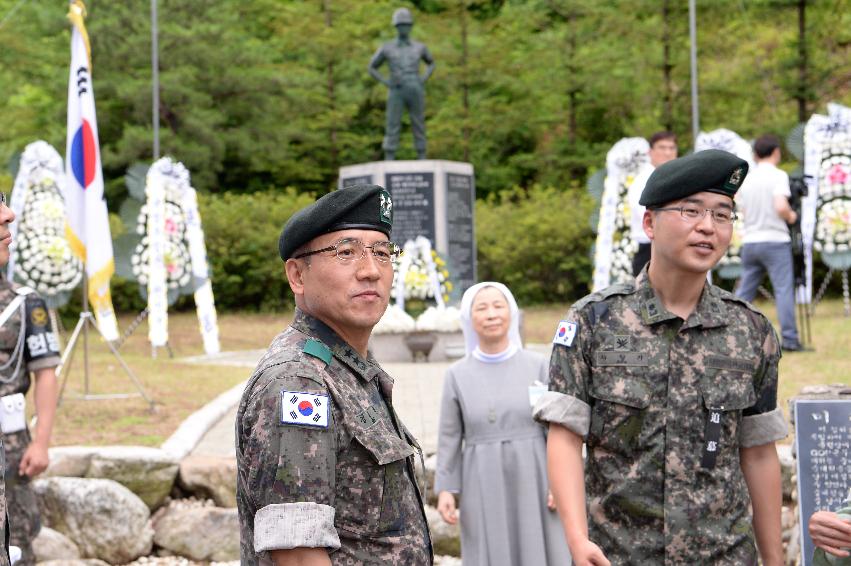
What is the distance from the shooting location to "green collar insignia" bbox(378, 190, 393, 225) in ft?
7.45

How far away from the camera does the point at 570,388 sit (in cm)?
283

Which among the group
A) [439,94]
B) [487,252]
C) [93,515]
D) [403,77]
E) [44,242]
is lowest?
[93,515]

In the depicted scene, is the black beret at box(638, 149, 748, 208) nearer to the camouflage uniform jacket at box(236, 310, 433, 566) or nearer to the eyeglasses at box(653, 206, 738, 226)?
the eyeglasses at box(653, 206, 738, 226)

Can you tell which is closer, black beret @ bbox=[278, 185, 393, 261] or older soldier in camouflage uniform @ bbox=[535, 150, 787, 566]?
black beret @ bbox=[278, 185, 393, 261]

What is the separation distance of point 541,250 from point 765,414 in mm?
Result: 17155

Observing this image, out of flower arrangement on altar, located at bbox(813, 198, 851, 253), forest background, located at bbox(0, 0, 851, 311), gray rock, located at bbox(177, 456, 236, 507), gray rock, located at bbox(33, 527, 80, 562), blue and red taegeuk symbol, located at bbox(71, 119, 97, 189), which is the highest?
forest background, located at bbox(0, 0, 851, 311)

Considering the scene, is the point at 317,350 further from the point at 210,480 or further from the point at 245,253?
the point at 245,253

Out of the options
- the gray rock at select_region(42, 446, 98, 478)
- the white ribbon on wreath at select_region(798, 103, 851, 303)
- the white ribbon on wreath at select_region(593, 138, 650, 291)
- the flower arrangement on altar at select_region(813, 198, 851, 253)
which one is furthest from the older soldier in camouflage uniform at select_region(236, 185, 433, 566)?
the flower arrangement on altar at select_region(813, 198, 851, 253)

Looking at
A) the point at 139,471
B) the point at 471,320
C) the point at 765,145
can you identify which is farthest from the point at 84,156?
the point at 765,145

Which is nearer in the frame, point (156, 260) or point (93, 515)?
point (93, 515)

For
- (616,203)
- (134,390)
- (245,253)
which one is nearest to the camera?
(134,390)

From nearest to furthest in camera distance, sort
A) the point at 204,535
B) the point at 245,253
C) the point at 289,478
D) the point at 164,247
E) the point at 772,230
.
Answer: the point at 289,478 → the point at 204,535 → the point at 772,230 → the point at 164,247 → the point at 245,253

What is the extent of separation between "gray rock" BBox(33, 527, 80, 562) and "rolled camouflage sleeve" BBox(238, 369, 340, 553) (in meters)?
4.45

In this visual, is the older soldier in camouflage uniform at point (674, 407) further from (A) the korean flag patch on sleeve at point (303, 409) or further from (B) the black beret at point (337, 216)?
(A) the korean flag patch on sleeve at point (303, 409)
